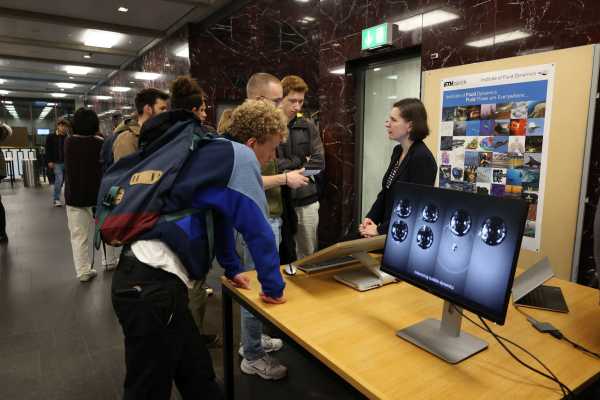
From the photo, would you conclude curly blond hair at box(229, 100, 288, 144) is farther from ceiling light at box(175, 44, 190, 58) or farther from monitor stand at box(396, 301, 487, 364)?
ceiling light at box(175, 44, 190, 58)

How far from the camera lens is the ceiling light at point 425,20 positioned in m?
3.02

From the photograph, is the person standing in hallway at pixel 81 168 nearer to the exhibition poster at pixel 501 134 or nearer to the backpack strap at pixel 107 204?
the backpack strap at pixel 107 204

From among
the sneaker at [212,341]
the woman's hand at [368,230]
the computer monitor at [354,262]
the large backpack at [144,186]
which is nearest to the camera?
the large backpack at [144,186]

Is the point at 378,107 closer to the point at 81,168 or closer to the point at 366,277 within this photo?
the point at 366,277

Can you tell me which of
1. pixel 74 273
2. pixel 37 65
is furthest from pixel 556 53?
pixel 37 65

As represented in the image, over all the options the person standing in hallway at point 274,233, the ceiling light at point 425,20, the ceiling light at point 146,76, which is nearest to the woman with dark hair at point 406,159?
→ the person standing in hallway at point 274,233

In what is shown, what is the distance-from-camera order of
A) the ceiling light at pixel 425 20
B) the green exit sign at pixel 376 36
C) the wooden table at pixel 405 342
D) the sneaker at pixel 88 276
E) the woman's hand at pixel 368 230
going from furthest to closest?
1. the sneaker at pixel 88 276
2. the green exit sign at pixel 376 36
3. the ceiling light at pixel 425 20
4. the woman's hand at pixel 368 230
5. the wooden table at pixel 405 342

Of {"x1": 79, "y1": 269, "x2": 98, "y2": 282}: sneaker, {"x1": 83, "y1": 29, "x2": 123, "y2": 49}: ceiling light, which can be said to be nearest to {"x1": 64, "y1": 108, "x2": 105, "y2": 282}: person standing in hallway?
{"x1": 79, "y1": 269, "x2": 98, "y2": 282}: sneaker

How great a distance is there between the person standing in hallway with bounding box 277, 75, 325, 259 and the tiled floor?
76 cm

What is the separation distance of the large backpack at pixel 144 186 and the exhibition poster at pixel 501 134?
7.02 feet

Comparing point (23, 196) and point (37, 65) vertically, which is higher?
point (37, 65)

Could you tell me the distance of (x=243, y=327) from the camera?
7.16 feet

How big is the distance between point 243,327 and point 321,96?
2.86m

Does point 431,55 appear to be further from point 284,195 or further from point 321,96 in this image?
point 284,195
